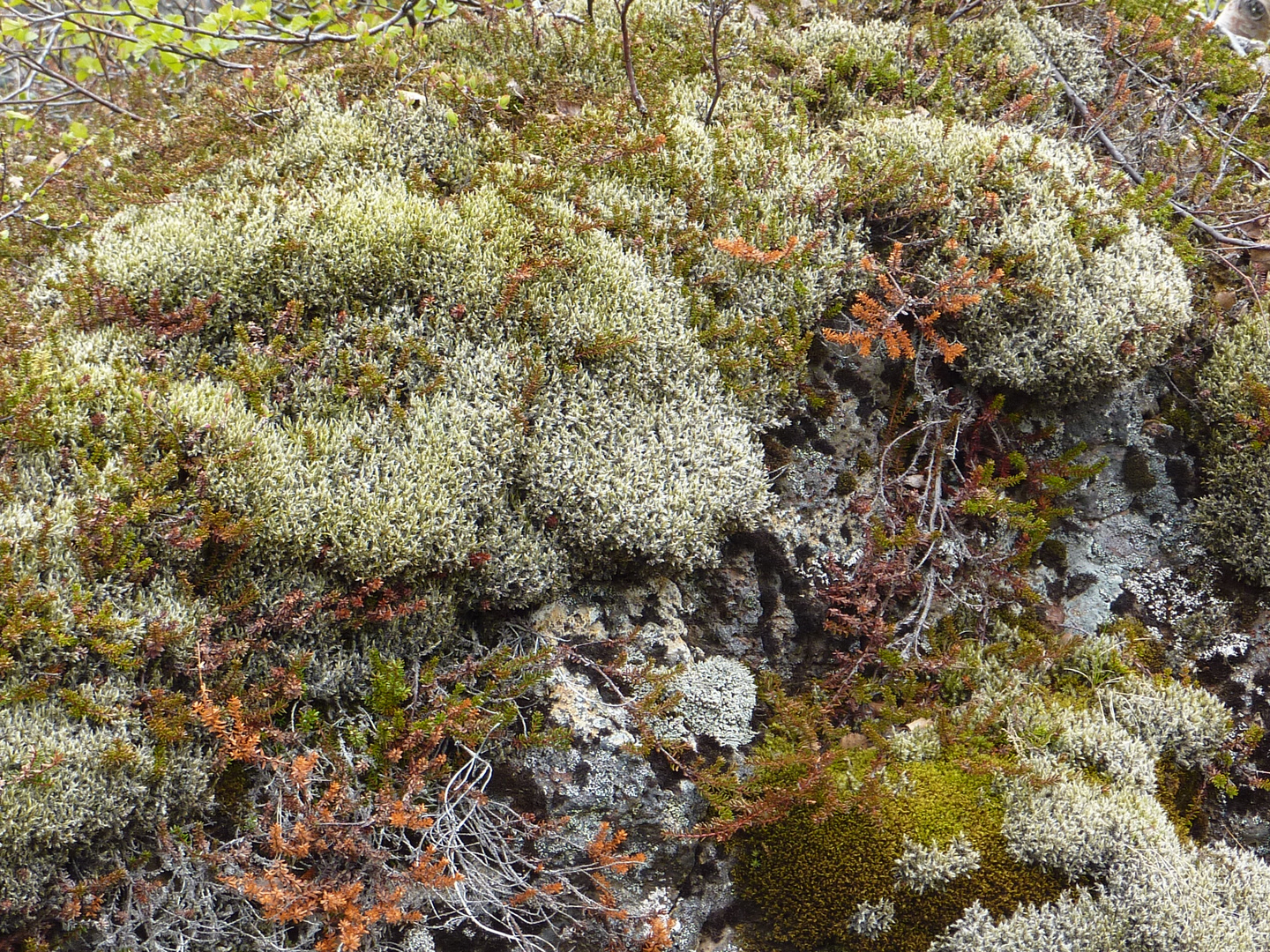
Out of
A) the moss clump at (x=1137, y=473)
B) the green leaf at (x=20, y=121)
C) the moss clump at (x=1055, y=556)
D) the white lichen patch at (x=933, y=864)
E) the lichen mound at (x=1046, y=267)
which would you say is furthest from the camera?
the green leaf at (x=20, y=121)

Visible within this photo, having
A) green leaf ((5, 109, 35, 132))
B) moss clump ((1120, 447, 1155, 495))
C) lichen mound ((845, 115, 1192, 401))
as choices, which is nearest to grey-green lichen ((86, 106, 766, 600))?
lichen mound ((845, 115, 1192, 401))

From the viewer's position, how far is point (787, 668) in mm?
4285

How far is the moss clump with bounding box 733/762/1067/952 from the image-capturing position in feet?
12.0

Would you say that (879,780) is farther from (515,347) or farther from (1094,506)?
(515,347)

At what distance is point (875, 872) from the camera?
3666mm

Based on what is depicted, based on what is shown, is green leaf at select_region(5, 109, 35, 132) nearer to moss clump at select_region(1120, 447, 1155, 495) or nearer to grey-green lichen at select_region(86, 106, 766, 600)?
grey-green lichen at select_region(86, 106, 766, 600)


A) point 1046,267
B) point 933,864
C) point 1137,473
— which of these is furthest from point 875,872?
point 1046,267

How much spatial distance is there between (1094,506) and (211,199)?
5106mm

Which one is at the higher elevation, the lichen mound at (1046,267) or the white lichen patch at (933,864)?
the lichen mound at (1046,267)

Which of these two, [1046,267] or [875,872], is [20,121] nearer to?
[1046,267]

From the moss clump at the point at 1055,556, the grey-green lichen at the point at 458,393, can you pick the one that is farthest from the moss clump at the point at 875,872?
the moss clump at the point at 1055,556

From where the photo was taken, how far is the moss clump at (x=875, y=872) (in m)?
3.65

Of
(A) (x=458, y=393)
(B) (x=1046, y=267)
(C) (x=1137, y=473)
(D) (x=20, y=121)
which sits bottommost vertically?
(D) (x=20, y=121)

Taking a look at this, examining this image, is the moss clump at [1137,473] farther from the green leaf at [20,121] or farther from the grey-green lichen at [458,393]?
the green leaf at [20,121]
